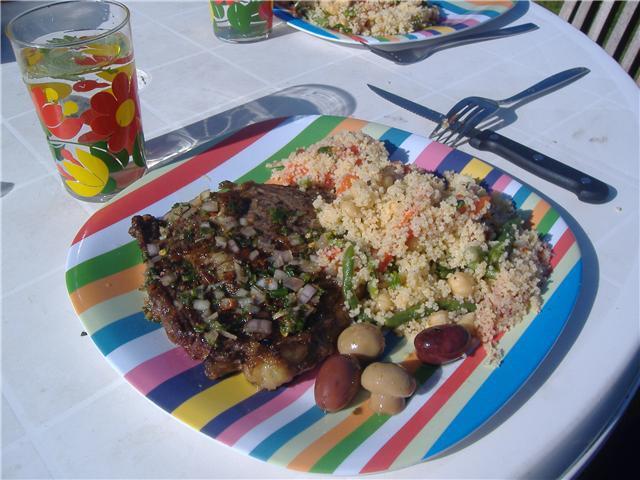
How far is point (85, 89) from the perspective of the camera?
5.77 feet

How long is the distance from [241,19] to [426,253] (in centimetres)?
183

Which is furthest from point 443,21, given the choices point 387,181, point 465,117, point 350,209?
point 350,209

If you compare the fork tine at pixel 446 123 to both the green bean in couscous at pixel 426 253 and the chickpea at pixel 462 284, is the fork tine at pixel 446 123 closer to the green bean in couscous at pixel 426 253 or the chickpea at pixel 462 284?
the green bean in couscous at pixel 426 253

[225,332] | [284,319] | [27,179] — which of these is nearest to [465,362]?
[284,319]

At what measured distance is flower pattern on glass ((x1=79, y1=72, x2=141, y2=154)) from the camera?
5.92 ft

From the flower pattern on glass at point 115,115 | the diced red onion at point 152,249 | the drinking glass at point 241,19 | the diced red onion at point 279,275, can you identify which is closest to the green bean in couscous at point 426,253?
the diced red onion at point 279,275

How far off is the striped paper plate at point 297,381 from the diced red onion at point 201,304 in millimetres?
107

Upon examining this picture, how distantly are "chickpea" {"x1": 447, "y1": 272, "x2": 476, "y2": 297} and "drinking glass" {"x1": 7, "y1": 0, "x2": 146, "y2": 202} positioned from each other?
1165 mm

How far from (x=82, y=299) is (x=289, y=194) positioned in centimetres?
67

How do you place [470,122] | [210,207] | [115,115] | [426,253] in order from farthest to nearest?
[470,122] < [115,115] < [210,207] < [426,253]

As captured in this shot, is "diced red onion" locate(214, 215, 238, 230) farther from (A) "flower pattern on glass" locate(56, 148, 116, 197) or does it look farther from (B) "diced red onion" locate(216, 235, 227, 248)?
(A) "flower pattern on glass" locate(56, 148, 116, 197)

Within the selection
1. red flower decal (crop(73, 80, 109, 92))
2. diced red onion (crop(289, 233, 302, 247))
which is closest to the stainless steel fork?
diced red onion (crop(289, 233, 302, 247))

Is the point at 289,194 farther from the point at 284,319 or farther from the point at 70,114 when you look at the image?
the point at 70,114

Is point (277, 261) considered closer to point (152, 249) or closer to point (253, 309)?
point (253, 309)
